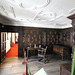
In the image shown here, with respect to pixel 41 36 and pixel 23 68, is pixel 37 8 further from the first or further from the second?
pixel 41 36

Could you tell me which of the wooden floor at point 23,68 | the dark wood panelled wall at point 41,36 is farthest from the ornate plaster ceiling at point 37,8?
the wooden floor at point 23,68

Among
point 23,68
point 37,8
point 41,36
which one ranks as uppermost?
point 37,8

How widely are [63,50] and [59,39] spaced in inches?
68.5

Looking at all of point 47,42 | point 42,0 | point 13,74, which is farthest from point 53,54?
point 42,0

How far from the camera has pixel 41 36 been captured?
5.73m

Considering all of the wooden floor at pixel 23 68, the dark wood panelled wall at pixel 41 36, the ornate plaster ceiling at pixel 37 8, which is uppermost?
the ornate plaster ceiling at pixel 37 8

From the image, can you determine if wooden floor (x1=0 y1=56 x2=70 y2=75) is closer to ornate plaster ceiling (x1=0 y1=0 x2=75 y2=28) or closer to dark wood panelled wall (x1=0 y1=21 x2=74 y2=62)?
dark wood panelled wall (x1=0 y1=21 x2=74 y2=62)

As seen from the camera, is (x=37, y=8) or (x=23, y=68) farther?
(x=23, y=68)

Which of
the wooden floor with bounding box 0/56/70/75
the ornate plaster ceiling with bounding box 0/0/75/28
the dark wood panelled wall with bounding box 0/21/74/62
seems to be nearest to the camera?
the ornate plaster ceiling with bounding box 0/0/75/28

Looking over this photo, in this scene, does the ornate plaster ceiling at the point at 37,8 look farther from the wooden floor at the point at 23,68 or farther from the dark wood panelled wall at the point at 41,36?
the wooden floor at the point at 23,68

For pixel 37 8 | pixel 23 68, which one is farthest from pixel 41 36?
pixel 37 8

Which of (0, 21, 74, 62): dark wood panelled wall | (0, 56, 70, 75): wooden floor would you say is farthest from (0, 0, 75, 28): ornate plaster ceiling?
(0, 56, 70, 75): wooden floor

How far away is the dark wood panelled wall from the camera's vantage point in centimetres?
514

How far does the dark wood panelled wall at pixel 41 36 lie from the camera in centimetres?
514
